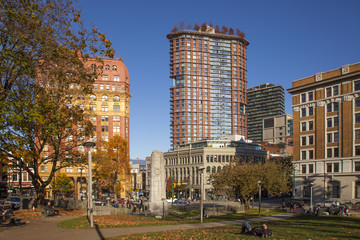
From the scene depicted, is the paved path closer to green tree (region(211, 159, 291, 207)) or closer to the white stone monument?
the white stone monument

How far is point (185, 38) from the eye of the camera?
620 ft

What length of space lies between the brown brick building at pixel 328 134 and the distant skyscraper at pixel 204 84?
11819 centimetres

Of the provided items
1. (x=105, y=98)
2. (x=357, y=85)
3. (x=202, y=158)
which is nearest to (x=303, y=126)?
(x=357, y=85)

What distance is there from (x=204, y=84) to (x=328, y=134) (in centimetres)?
12868

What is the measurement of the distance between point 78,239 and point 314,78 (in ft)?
206

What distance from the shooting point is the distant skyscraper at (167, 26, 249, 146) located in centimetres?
18988

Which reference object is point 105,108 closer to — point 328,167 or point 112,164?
point 112,164

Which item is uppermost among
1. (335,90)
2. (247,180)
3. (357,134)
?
(335,90)

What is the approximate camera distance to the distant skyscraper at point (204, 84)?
18988 cm

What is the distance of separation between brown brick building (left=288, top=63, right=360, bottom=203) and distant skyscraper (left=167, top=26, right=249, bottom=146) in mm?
118190

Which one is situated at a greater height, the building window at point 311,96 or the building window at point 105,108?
the building window at point 311,96

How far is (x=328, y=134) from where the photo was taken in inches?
2613

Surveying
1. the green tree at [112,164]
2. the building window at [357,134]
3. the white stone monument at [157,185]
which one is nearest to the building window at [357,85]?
the building window at [357,134]

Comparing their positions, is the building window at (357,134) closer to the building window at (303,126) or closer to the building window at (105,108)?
the building window at (303,126)
